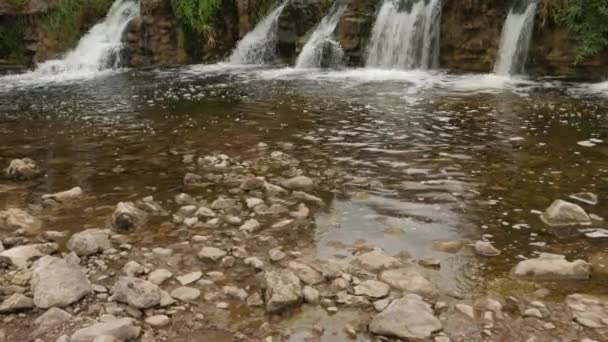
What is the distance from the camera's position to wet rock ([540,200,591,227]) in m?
4.66

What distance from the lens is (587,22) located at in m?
11.9

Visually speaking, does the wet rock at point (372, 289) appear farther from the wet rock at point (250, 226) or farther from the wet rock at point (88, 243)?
the wet rock at point (88, 243)

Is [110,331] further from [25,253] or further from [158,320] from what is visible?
[25,253]

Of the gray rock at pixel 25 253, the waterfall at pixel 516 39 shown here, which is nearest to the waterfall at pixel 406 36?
the waterfall at pixel 516 39

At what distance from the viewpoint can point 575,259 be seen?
4070 mm

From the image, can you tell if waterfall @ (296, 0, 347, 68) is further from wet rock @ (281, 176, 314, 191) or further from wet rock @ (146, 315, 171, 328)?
wet rock @ (146, 315, 171, 328)

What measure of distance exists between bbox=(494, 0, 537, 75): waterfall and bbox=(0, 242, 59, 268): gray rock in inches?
441

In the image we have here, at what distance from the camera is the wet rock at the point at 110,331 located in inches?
122

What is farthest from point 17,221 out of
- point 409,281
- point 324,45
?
point 324,45

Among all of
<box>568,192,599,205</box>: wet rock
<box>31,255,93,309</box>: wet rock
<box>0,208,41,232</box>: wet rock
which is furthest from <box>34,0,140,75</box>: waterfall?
<box>568,192,599,205</box>: wet rock

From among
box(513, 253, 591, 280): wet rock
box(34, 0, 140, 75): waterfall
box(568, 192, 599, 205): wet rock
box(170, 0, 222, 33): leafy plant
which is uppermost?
box(170, 0, 222, 33): leafy plant

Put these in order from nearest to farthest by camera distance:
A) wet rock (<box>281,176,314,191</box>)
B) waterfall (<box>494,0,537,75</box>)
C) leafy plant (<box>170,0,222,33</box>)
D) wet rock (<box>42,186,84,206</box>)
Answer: wet rock (<box>42,186,84,206</box>) → wet rock (<box>281,176,314,191</box>) → waterfall (<box>494,0,537,75</box>) → leafy plant (<box>170,0,222,33</box>)

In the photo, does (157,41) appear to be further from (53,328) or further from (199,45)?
(53,328)

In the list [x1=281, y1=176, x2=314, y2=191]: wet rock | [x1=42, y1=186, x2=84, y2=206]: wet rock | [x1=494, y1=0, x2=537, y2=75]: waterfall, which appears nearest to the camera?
[x1=42, y1=186, x2=84, y2=206]: wet rock
